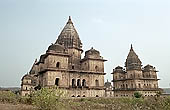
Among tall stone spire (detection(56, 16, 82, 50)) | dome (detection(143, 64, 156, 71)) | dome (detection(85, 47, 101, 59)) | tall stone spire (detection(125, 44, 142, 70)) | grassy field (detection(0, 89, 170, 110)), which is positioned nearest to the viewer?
grassy field (detection(0, 89, 170, 110))

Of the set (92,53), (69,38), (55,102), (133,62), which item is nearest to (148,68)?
(133,62)

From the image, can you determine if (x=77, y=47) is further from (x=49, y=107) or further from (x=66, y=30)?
(x=49, y=107)

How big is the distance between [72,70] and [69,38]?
339 inches

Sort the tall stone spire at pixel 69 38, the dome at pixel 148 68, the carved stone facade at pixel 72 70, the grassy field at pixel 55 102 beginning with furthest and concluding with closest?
the dome at pixel 148 68 → the tall stone spire at pixel 69 38 → the carved stone facade at pixel 72 70 → the grassy field at pixel 55 102

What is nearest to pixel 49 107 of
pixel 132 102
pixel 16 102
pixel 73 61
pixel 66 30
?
pixel 16 102

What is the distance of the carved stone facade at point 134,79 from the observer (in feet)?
142

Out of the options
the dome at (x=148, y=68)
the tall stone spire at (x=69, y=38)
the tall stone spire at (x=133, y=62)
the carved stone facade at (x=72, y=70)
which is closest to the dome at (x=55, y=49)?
the carved stone facade at (x=72, y=70)

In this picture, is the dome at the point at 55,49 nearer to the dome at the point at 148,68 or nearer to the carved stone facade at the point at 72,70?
the carved stone facade at the point at 72,70

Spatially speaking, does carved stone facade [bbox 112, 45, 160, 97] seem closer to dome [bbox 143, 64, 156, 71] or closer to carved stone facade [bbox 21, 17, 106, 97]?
dome [bbox 143, 64, 156, 71]

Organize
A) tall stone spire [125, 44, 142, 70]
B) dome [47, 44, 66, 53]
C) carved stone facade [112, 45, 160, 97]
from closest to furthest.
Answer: dome [47, 44, 66, 53]
carved stone facade [112, 45, 160, 97]
tall stone spire [125, 44, 142, 70]

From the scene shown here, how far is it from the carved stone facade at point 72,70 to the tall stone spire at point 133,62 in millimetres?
13711

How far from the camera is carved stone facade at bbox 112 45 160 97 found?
1706 inches

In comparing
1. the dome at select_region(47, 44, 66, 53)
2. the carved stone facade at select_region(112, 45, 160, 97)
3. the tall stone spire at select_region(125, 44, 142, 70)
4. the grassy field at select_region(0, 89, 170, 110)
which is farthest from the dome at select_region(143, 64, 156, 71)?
the dome at select_region(47, 44, 66, 53)

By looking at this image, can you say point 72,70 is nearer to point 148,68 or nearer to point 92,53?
point 92,53
